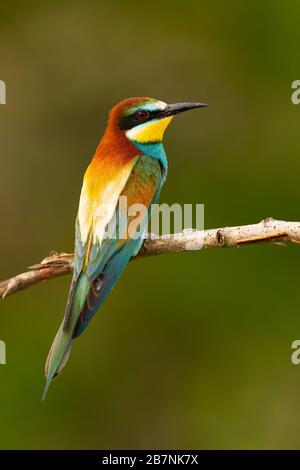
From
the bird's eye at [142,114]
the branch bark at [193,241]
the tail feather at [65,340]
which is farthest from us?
the bird's eye at [142,114]

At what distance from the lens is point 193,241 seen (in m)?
3.35

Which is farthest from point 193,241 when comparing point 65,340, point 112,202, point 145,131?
point 145,131

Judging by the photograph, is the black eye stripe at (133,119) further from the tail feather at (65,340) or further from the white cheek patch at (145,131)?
the tail feather at (65,340)

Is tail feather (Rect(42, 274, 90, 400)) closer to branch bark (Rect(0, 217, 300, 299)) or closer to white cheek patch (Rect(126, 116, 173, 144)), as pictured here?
branch bark (Rect(0, 217, 300, 299))

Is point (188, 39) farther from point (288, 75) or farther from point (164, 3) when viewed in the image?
point (288, 75)

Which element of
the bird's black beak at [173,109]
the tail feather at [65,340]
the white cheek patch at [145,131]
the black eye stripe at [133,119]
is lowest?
the tail feather at [65,340]

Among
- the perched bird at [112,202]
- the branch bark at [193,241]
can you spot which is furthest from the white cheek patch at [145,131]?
the branch bark at [193,241]

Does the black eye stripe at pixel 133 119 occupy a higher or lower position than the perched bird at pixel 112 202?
higher

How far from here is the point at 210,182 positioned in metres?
5.54

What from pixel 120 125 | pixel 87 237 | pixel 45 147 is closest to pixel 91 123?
pixel 45 147

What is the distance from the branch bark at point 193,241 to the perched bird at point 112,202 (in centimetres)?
8

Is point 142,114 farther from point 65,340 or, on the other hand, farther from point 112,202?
point 65,340

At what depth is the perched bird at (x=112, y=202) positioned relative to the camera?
3.37 m

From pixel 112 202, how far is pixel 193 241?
1.32ft
